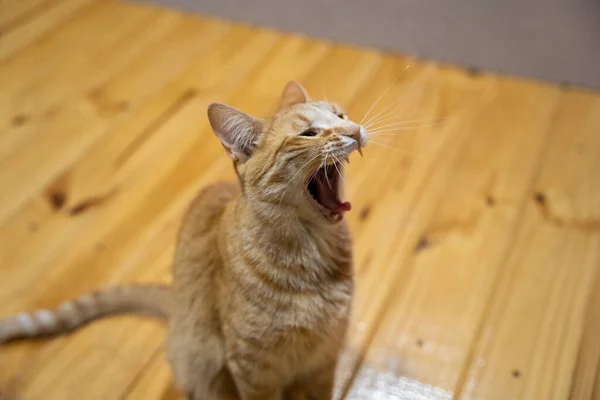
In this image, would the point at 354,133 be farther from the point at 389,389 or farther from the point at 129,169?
the point at 129,169

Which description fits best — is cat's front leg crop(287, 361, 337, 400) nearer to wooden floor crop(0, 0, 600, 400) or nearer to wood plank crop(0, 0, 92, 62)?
wooden floor crop(0, 0, 600, 400)

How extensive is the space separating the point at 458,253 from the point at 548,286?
0.20 metres

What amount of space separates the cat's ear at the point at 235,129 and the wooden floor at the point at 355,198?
1.68 ft

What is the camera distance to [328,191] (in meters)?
0.99

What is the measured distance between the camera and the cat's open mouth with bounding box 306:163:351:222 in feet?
3.15

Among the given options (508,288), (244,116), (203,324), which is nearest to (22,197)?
(203,324)

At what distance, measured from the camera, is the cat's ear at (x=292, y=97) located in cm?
102

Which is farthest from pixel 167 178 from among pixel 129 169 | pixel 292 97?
pixel 292 97

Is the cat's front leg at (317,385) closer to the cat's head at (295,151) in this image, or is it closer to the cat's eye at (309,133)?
the cat's head at (295,151)

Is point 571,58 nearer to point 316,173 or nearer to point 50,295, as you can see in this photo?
point 316,173

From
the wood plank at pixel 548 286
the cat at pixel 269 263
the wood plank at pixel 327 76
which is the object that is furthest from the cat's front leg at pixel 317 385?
the wood plank at pixel 327 76

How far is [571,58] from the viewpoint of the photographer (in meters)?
1.87

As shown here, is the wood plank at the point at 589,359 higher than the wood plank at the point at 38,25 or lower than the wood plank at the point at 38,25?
lower

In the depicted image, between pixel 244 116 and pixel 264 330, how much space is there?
1.07 feet
